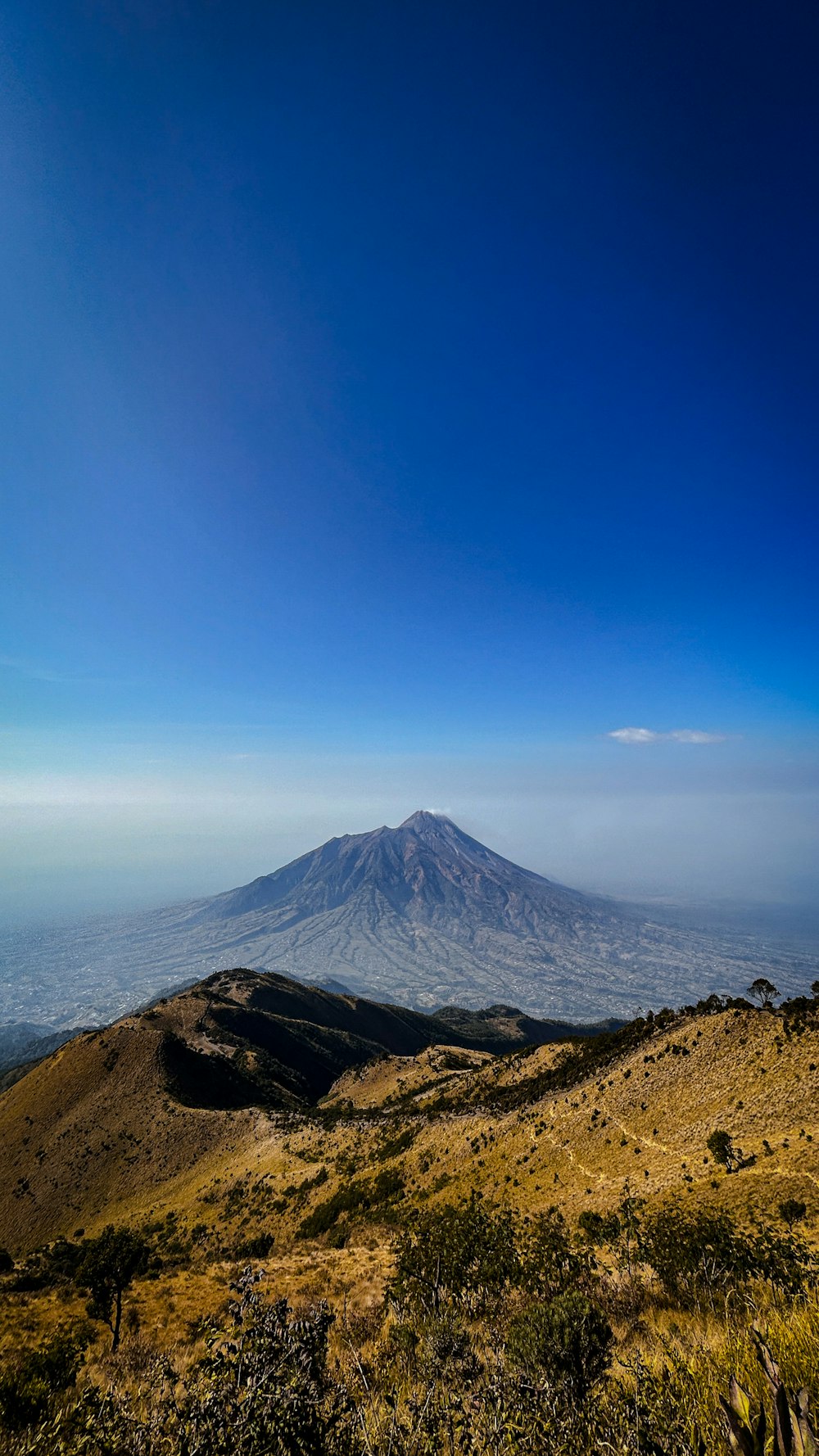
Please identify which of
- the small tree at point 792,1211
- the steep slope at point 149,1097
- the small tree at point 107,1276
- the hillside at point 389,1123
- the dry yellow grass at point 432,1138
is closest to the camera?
the small tree at point 792,1211

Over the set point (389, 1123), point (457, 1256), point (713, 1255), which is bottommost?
point (389, 1123)

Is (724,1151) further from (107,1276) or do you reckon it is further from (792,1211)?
(107,1276)

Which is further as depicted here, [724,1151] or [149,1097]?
[149,1097]

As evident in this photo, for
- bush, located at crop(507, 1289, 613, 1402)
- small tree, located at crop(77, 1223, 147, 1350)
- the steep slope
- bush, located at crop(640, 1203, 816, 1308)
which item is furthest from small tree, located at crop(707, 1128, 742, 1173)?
the steep slope

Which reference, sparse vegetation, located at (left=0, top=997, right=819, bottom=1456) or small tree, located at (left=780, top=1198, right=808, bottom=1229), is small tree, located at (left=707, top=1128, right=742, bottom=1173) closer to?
sparse vegetation, located at (left=0, top=997, right=819, bottom=1456)

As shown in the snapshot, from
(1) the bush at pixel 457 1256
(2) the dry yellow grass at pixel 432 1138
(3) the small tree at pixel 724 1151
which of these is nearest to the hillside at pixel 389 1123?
(2) the dry yellow grass at pixel 432 1138

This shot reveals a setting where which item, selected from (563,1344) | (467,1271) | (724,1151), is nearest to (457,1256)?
(467,1271)

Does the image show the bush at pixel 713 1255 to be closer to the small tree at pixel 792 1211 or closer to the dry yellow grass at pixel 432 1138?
the small tree at pixel 792 1211
